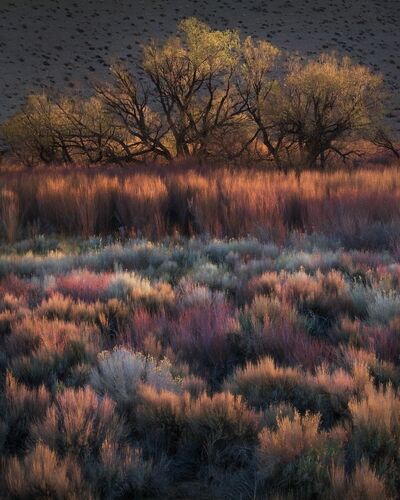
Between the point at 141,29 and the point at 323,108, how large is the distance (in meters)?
41.4

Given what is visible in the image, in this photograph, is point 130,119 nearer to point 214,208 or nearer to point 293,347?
point 214,208

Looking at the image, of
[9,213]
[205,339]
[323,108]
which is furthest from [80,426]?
[323,108]

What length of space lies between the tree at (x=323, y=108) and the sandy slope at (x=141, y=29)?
87.1ft

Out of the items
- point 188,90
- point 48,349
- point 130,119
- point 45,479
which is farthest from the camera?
point 130,119

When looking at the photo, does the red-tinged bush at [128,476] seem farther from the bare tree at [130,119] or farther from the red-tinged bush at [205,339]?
the bare tree at [130,119]

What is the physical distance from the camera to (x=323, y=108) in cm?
1694

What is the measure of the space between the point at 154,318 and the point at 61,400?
127 centimetres

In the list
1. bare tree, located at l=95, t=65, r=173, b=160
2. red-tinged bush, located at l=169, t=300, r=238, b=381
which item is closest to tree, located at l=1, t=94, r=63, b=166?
bare tree, located at l=95, t=65, r=173, b=160

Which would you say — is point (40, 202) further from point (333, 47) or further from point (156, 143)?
point (333, 47)

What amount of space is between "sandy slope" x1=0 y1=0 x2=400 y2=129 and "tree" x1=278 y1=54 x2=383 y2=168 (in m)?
26.5

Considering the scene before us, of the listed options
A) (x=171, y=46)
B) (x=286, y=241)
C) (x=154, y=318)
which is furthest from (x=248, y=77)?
(x=154, y=318)

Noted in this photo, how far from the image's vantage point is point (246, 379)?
2.85 m

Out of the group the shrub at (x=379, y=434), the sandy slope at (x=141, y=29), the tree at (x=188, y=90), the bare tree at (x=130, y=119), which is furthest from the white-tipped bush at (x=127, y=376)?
the sandy slope at (x=141, y=29)

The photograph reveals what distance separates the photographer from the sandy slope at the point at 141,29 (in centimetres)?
4619
